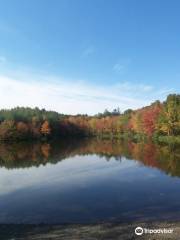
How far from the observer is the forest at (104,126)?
90562mm

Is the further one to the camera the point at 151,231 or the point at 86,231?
the point at 86,231

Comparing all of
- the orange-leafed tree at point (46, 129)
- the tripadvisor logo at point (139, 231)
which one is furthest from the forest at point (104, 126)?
the tripadvisor logo at point (139, 231)

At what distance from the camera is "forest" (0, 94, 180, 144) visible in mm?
90562

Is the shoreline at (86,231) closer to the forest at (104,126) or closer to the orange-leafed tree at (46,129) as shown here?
the forest at (104,126)

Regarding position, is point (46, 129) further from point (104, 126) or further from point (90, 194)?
point (90, 194)

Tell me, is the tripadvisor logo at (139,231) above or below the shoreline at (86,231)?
above

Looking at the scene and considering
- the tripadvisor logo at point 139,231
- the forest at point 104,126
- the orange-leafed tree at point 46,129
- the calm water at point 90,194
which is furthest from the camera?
the orange-leafed tree at point 46,129

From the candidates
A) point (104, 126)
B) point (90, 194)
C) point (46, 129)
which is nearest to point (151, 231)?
point (90, 194)

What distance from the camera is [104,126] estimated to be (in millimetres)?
185750

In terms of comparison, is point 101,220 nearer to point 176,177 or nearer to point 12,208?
point 12,208

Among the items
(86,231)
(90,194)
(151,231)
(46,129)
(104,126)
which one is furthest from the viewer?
(104,126)

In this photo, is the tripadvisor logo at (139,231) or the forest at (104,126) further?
the forest at (104,126)

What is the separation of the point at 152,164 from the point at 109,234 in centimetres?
3061

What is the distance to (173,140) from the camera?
83.1 metres
